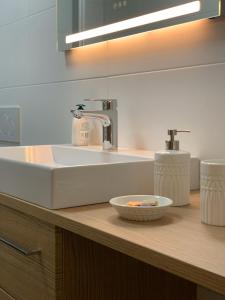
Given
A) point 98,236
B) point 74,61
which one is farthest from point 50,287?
point 74,61

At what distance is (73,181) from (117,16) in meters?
0.66

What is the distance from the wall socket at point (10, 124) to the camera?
2.05m

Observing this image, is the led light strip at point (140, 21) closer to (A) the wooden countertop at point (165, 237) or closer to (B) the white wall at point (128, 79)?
(B) the white wall at point (128, 79)

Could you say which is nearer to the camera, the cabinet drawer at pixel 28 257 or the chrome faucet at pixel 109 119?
the cabinet drawer at pixel 28 257

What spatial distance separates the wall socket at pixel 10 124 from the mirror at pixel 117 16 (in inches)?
21.3

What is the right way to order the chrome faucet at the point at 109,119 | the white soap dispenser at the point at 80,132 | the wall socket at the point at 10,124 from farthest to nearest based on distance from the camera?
the wall socket at the point at 10,124 → the white soap dispenser at the point at 80,132 → the chrome faucet at the point at 109,119

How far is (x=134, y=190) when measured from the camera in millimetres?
1011

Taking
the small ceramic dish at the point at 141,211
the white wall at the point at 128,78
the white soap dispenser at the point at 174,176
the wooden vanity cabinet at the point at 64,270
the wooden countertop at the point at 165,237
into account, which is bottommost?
the wooden vanity cabinet at the point at 64,270

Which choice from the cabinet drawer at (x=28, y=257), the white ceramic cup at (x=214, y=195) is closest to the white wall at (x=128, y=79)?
the white ceramic cup at (x=214, y=195)

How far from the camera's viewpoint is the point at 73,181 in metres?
0.92

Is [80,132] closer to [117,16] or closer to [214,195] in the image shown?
[117,16]

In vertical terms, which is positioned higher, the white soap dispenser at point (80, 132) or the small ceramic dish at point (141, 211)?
the white soap dispenser at point (80, 132)

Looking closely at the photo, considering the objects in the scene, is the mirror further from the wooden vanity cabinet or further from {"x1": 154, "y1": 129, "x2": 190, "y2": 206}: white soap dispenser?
the wooden vanity cabinet

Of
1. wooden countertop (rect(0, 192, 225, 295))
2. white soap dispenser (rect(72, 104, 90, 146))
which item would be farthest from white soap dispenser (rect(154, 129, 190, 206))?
white soap dispenser (rect(72, 104, 90, 146))
